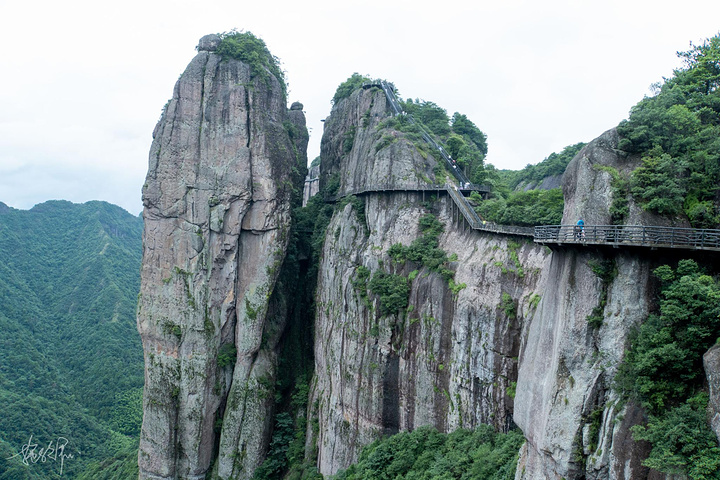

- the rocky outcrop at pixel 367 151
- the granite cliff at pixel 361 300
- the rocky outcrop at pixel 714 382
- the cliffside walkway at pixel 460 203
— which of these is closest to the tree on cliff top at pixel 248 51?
the granite cliff at pixel 361 300

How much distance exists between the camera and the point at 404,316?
107 feet

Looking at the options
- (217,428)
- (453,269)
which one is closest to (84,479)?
(217,428)

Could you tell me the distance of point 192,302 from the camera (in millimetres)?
44312

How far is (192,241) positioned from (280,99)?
52.1ft

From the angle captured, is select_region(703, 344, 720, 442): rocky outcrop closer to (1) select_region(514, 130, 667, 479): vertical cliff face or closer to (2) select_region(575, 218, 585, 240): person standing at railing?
(1) select_region(514, 130, 667, 479): vertical cliff face

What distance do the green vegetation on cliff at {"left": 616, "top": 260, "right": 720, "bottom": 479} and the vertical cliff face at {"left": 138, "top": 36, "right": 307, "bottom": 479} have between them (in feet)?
113

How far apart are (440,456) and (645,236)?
16.2 metres

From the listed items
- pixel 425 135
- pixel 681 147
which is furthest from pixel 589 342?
pixel 425 135

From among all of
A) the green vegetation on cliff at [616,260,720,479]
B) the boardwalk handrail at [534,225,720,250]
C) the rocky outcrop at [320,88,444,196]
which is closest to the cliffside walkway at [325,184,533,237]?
the rocky outcrop at [320,88,444,196]

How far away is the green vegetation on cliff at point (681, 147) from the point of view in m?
15.9

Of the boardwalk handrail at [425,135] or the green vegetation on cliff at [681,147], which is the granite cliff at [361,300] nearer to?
the green vegetation on cliff at [681,147]

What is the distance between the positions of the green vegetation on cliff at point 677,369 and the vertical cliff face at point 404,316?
358 inches

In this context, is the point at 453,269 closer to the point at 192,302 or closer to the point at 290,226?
the point at 290,226

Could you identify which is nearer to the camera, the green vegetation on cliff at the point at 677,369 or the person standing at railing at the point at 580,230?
the green vegetation on cliff at the point at 677,369
